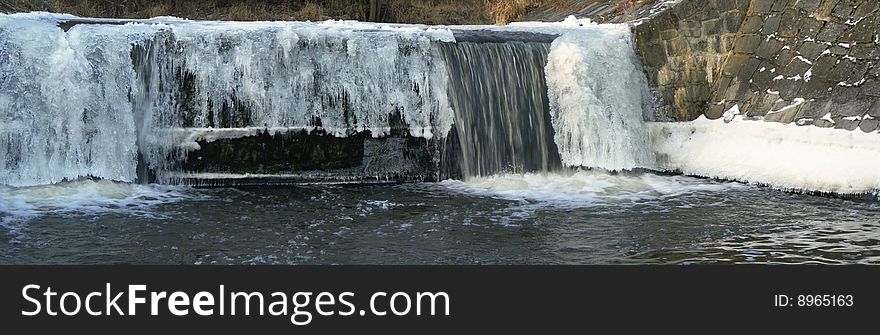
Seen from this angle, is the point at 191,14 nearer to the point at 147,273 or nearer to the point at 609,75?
the point at 609,75

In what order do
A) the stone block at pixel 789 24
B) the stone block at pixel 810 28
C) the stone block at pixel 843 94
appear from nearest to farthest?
the stone block at pixel 843 94 < the stone block at pixel 810 28 < the stone block at pixel 789 24

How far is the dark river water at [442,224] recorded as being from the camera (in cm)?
719

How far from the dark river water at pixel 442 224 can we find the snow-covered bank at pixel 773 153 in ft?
0.61

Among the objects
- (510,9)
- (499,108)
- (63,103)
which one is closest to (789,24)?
(499,108)

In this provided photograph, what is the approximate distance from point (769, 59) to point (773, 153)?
1.19m

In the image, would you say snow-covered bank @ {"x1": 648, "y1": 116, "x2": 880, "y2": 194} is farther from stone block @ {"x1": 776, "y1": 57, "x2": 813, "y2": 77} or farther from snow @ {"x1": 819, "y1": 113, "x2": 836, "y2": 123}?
stone block @ {"x1": 776, "y1": 57, "x2": 813, "y2": 77}

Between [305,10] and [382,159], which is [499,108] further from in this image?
[305,10]

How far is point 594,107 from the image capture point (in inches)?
441

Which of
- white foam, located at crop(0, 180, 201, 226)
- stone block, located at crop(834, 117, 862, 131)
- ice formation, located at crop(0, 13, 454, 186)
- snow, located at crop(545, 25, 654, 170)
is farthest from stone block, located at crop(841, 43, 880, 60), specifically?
white foam, located at crop(0, 180, 201, 226)

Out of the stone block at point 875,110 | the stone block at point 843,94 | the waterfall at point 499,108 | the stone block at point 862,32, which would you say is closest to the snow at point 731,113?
the stone block at point 843,94

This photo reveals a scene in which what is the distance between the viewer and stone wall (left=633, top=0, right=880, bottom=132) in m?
9.92

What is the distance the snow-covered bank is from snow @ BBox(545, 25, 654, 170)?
1.23 feet

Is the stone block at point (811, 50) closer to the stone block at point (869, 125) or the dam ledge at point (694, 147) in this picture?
the dam ledge at point (694, 147)

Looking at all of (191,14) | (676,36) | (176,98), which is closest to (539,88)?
(676,36)
